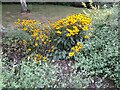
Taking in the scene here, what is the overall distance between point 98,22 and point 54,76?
5.30 ft

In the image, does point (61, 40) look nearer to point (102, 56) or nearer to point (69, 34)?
point (69, 34)

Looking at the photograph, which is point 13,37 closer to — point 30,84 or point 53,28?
point 53,28

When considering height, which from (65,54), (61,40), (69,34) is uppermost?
(69,34)

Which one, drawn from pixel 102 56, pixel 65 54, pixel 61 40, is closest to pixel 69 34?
pixel 61 40

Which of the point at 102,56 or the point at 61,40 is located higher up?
the point at 61,40

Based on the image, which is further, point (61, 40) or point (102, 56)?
point (61, 40)

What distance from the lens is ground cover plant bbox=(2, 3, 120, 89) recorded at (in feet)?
10.1

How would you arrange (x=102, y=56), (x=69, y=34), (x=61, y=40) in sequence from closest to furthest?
(x=102, y=56)
(x=69, y=34)
(x=61, y=40)

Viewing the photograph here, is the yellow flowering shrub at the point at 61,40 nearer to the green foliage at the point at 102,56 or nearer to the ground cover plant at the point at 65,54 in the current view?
the ground cover plant at the point at 65,54

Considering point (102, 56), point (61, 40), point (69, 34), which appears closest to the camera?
point (102, 56)

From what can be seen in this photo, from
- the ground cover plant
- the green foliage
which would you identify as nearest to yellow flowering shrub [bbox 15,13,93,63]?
the ground cover plant

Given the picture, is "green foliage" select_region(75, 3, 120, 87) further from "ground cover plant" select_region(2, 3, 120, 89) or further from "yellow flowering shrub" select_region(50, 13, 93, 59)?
"yellow flowering shrub" select_region(50, 13, 93, 59)

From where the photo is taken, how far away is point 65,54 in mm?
3660

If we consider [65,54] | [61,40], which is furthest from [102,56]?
[61,40]
